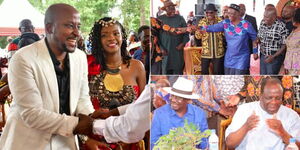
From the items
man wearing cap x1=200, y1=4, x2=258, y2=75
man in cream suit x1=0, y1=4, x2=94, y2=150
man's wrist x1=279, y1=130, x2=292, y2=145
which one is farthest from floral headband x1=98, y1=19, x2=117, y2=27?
man's wrist x1=279, y1=130, x2=292, y2=145

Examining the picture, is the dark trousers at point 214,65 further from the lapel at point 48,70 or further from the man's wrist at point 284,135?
the lapel at point 48,70

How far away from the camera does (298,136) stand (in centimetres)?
190

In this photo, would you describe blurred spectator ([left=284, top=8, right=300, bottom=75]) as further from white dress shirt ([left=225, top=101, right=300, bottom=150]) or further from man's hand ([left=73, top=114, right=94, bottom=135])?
man's hand ([left=73, top=114, right=94, bottom=135])

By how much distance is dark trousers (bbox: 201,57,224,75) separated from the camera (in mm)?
2037

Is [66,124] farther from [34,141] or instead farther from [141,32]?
[141,32]

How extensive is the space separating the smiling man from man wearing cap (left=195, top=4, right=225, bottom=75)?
24 centimetres

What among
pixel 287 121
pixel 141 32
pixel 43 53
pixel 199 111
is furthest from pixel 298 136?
pixel 43 53

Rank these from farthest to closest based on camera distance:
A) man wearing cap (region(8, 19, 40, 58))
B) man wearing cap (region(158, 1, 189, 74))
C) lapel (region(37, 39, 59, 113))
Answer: man wearing cap (region(8, 19, 40, 58)) < lapel (region(37, 39, 59, 113)) < man wearing cap (region(158, 1, 189, 74))

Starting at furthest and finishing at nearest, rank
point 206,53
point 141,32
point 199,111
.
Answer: point 141,32 → point 206,53 → point 199,111

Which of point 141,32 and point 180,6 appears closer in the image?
point 180,6

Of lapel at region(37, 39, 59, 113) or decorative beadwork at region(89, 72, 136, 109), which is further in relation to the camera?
decorative beadwork at region(89, 72, 136, 109)

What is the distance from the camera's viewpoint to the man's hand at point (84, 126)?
6.93 feet

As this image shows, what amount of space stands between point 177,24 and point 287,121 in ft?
2.10

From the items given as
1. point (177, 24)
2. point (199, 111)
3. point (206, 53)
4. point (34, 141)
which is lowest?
point (34, 141)
